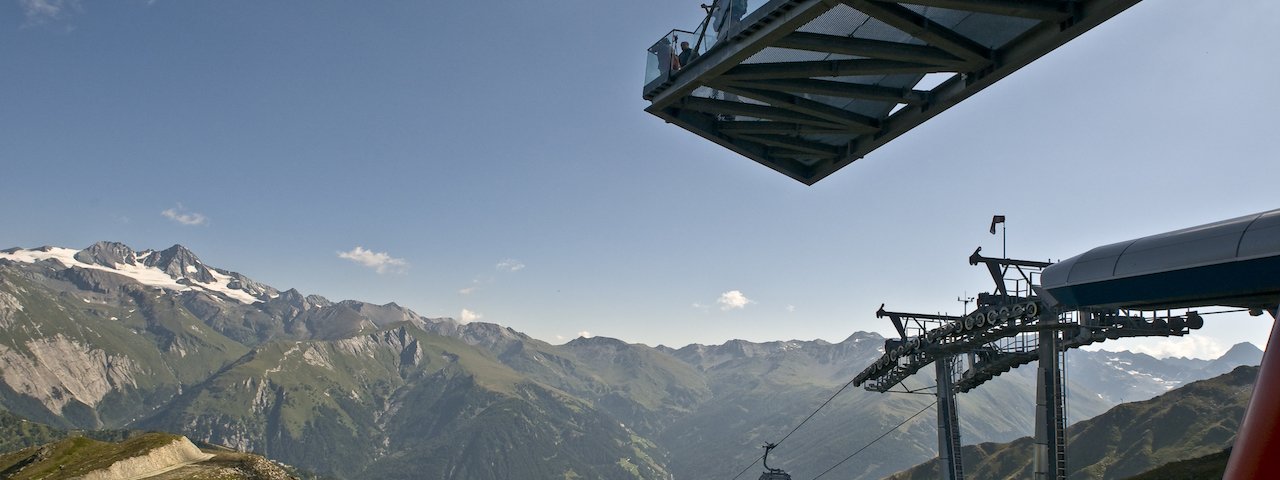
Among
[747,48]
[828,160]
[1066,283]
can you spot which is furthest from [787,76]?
[1066,283]

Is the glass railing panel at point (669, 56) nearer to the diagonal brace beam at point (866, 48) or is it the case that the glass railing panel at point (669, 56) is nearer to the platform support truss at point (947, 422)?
the diagonal brace beam at point (866, 48)

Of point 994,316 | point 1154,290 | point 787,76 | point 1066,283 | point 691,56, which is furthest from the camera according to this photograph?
point 994,316

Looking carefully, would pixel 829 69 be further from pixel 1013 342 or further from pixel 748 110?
pixel 1013 342

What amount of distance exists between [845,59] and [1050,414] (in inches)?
1298

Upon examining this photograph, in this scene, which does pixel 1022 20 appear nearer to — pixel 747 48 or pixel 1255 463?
pixel 747 48

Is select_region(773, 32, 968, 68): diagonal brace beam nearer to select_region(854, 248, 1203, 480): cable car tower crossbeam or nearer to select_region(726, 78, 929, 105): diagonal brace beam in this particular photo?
select_region(726, 78, 929, 105): diagonal brace beam

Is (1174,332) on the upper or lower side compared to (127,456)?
upper

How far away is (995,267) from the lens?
45.9 meters

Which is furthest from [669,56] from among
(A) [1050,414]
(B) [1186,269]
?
(A) [1050,414]

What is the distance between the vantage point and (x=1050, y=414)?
40.0 m

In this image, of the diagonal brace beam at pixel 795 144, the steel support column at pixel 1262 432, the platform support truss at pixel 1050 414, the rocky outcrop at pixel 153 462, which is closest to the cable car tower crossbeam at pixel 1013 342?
the platform support truss at pixel 1050 414

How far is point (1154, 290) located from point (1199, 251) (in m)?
3.61

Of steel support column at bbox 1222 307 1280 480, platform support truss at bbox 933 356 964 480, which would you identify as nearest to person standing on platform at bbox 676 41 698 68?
steel support column at bbox 1222 307 1280 480

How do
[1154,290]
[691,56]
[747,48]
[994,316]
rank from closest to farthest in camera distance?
[747,48] < [691,56] < [1154,290] < [994,316]
